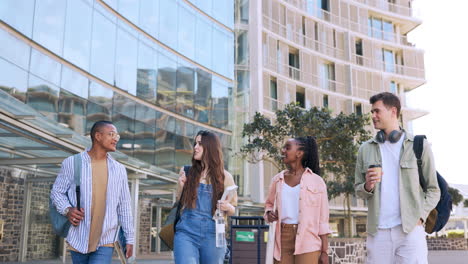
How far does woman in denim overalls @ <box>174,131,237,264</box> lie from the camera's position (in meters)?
4.27

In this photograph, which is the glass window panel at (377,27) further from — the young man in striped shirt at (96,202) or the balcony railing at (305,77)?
the young man in striped shirt at (96,202)

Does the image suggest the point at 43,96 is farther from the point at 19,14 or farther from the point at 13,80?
the point at 19,14

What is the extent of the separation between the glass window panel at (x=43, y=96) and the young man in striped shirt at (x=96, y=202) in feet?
35.2

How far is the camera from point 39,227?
16234 mm

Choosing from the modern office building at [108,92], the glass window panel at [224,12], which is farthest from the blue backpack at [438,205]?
the glass window panel at [224,12]

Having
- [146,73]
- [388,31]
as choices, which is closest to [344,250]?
[146,73]

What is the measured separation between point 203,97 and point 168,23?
4.06 meters

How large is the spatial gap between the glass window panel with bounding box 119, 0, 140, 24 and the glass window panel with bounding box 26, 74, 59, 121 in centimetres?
536

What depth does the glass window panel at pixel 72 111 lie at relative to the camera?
16.0 metres

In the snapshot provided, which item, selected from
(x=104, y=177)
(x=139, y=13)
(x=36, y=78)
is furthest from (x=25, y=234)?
(x=104, y=177)

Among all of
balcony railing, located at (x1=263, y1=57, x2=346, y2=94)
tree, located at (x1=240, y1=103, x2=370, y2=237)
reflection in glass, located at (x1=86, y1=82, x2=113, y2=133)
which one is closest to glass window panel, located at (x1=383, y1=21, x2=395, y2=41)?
balcony railing, located at (x1=263, y1=57, x2=346, y2=94)

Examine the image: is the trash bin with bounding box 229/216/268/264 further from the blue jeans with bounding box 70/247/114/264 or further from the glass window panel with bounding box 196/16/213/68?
the glass window panel with bounding box 196/16/213/68

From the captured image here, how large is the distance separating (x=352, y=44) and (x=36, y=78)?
29.9 m

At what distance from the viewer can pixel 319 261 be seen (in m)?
4.66
